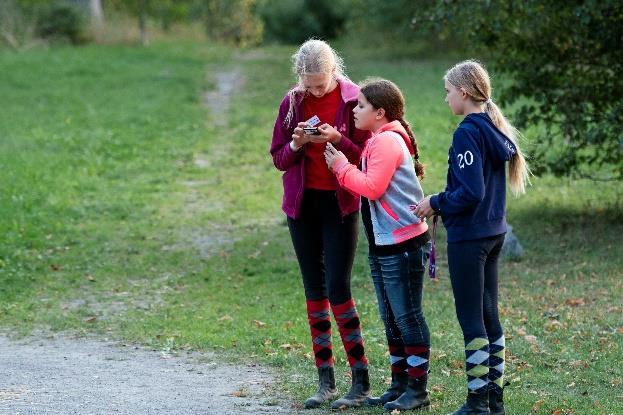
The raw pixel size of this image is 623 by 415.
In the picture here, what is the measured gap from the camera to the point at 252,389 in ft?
22.1

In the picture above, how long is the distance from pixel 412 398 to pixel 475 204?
3.96 feet

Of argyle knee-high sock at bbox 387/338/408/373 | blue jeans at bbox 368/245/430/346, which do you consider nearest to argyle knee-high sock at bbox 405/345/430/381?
blue jeans at bbox 368/245/430/346

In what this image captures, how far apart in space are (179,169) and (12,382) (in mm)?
10266

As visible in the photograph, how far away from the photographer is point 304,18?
40.7 m

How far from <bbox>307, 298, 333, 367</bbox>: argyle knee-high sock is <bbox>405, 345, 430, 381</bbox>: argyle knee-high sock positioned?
23.9 inches

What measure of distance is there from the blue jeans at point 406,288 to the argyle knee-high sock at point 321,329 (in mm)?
529

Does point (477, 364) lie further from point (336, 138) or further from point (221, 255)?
point (221, 255)

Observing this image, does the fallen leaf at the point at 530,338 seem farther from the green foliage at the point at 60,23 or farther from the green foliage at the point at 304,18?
the green foliage at the point at 60,23

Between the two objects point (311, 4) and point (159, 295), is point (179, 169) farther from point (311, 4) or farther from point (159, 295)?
point (311, 4)

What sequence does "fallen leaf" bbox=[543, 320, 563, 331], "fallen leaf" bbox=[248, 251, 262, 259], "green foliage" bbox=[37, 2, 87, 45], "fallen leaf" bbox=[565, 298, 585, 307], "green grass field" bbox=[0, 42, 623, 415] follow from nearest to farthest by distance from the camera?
"green grass field" bbox=[0, 42, 623, 415], "fallen leaf" bbox=[543, 320, 563, 331], "fallen leaf" bbox=[565, 298, 585, 307], "fallen leaf" bbox=[248, 251, 262, 259], "green foliage" bbox=[37, 2, 87, 45]

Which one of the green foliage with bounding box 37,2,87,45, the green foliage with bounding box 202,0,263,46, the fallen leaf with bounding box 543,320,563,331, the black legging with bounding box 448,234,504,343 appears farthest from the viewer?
the green foliage with bounding box 202,0,263,46

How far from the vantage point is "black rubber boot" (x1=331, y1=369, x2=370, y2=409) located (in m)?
6.16

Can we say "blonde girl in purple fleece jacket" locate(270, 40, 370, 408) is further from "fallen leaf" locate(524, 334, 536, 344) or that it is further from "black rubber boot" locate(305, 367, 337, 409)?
"fallen leaf" locate(524, 334, 536, 344)

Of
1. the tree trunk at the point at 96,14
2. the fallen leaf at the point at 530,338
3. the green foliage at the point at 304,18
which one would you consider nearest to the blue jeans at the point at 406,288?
the fallen leaf at the point at 530,338
